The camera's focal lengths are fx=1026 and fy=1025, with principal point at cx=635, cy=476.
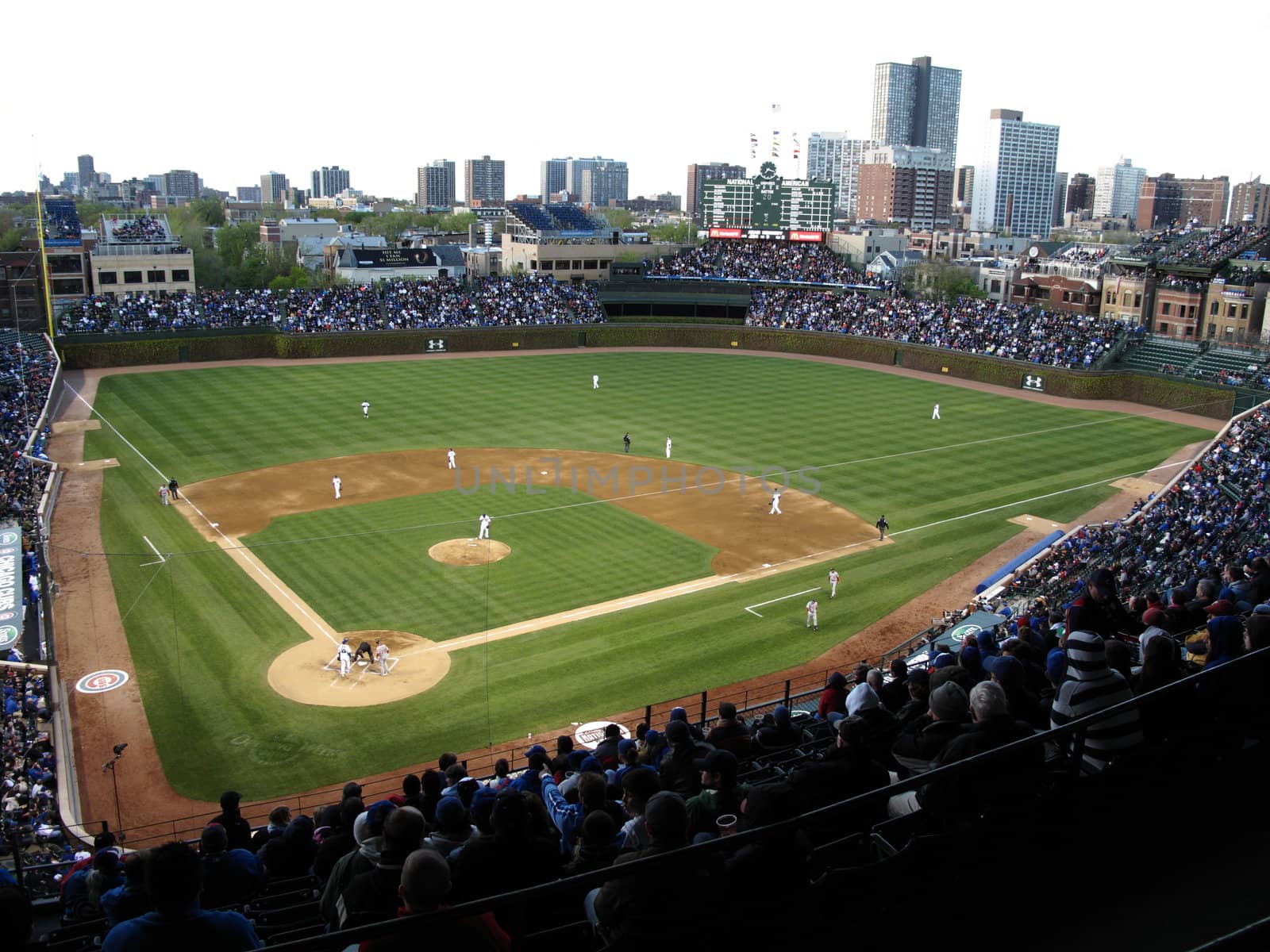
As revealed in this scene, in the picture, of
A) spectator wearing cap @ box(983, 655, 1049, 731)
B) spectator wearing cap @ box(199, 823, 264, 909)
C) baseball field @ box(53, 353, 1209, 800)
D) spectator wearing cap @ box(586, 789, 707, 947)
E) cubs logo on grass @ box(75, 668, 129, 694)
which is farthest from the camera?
cubs logo on grass @ box(75, 668, 129, 694)

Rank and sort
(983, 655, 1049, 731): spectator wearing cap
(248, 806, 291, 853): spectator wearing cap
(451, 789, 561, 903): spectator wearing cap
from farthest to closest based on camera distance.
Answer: (248, 806, 291, 853): spectator wearing cap → (983, 655, 1049, 731): spectator wearing cap → (451, 789, 561, 903): spectator wearing cap

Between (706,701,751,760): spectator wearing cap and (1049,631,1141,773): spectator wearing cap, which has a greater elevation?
(1049,631,1141,773): spectator wearing cap

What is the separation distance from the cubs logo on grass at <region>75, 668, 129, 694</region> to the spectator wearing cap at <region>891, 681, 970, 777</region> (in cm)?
2056

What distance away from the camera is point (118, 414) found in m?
48.3

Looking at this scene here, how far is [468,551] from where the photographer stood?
3111 centimetres

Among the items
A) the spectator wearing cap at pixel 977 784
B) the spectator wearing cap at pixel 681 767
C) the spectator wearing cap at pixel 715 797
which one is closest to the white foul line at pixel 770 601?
the spectator wearing cap at pixel 681 767

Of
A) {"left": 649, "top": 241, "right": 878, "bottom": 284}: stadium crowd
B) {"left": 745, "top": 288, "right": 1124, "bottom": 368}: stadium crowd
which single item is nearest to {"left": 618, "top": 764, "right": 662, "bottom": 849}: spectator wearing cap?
{"left": 745, "top": 288, "right": 1124, "bottom": 368}: stadium crowd

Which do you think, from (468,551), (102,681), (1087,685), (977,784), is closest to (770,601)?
(468,551)

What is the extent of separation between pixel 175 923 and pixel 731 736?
6547 mm

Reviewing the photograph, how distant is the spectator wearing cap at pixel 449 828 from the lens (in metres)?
6.42

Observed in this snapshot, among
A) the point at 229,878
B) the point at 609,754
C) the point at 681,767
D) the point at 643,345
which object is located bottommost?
the point at 643,345

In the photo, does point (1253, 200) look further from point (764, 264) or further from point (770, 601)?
point (770, 601)

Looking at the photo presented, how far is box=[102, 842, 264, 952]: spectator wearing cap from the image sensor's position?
4242 millimetres

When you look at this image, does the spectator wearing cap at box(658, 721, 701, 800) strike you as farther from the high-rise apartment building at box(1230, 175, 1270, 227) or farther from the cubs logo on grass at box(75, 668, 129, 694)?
the high-rise apartment building at box(1230, 175, 1270, 227)
